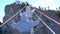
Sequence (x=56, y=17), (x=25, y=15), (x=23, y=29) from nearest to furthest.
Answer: (x=23, y=29), (x=25, y=15), (x=56, y=17)

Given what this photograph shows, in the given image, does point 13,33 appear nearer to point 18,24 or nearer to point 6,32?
point 6,32

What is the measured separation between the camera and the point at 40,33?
18.6 metres

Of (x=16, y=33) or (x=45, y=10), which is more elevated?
(x=45, y=10)

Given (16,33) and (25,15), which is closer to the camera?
(25,15)

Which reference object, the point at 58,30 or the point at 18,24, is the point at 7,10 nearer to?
the point at 58,30

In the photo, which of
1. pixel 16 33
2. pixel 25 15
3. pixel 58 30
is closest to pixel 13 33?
pixel 16 33

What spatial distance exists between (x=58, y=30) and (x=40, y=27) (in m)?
1.74

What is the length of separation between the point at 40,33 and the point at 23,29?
48.5ft

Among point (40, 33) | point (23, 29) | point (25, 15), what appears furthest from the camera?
point (40, 33)

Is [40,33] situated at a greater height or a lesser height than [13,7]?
lesser

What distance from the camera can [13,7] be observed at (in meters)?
20.0

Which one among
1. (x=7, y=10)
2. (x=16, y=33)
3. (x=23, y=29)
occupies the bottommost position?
(x=16, y=33)

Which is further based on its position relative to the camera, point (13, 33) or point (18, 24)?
point (13, 33)

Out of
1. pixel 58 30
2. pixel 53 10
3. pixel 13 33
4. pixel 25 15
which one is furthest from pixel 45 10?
pixel 25 15
